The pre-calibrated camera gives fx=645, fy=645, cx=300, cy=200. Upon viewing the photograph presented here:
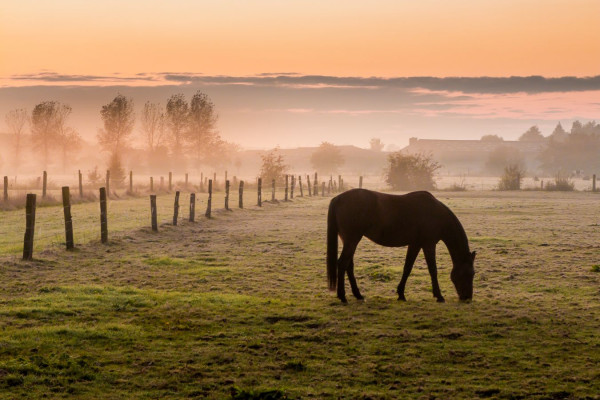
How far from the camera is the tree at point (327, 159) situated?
143 m

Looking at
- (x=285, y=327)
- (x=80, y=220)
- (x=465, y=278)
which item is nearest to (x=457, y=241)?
(x=465, y=278)

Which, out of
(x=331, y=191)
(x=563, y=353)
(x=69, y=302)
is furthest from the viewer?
(x=331, y=191)

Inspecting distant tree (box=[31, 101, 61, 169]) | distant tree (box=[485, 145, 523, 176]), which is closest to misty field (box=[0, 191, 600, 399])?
distant tree (box=[31, 101, 61, 169])

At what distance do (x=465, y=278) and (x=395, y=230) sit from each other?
1.48 metres

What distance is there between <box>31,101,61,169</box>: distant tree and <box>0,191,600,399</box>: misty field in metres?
119

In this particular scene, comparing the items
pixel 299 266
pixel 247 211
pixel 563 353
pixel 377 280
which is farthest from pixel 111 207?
pixel 563 353

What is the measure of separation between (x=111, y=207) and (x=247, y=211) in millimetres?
7803

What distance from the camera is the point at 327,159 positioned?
142750mm

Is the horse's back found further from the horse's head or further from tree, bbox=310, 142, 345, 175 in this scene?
tree, bbox=310, 142, 345, 175

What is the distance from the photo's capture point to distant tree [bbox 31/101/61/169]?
127625 millimetres

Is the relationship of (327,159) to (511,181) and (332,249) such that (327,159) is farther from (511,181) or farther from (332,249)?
(332,249)

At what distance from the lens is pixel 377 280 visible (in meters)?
14.0

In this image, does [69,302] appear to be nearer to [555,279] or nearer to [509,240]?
[555,279]

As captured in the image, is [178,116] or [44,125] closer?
[178,116]
